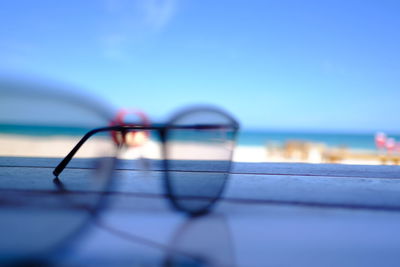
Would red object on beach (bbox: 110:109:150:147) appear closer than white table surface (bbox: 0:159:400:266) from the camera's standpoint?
No

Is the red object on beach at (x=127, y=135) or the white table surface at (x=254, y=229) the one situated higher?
the red object on beach at (x=127, y=135)

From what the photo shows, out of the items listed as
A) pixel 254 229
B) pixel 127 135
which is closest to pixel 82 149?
pixel 127 135

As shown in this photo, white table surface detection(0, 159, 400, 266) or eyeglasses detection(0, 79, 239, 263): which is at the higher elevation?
eyeglasses detection(0, 79, 239, 263)

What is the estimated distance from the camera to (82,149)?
446 mm

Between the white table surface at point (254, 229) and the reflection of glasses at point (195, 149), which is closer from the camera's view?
the white table surface at point (254, 229)

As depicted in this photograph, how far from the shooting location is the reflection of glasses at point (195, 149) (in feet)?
1.18

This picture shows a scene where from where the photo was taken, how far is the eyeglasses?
0.30 meters

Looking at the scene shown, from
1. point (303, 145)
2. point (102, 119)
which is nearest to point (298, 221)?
point (102, 119)

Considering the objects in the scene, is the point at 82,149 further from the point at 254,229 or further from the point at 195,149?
the point at 254,229

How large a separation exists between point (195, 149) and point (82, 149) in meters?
0.17

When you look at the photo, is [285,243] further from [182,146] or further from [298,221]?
[182,146]

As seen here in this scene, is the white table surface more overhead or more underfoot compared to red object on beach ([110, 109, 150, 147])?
more underfoot

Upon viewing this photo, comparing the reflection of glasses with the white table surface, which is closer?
the white table surface

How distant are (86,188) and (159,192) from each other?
0.30 ft
